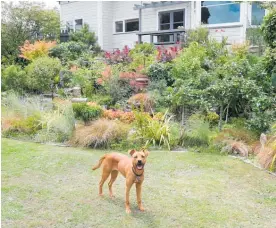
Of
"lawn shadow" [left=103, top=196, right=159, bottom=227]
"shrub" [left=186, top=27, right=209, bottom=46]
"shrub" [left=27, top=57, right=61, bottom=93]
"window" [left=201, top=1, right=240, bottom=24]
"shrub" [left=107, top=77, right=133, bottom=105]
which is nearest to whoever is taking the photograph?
"lawn shadow" [left=103, top=196, right=159, bottom=227]

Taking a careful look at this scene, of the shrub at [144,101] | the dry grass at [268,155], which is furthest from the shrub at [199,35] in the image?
the dry grass at [268,155]

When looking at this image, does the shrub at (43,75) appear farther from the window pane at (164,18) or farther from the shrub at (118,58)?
the window pane at (164,18)

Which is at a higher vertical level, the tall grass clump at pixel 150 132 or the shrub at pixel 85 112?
the shrub at pixel 85 112

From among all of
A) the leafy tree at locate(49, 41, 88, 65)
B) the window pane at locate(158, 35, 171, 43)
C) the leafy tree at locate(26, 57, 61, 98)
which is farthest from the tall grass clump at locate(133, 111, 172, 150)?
the window pane at locate(158, 35, 171, 43)

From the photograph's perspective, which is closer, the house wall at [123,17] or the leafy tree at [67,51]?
the leafy tree at [67,51]

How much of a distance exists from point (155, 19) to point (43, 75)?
930cm

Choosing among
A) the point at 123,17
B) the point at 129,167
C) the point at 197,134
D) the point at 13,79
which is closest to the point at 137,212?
the point at 129,167

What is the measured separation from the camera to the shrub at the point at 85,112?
29.7 feet

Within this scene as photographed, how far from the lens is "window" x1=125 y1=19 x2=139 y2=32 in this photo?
2238 cm

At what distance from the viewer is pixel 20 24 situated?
20.4 meters

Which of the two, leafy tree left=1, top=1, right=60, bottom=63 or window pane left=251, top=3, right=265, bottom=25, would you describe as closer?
window pane left=251, top=3, right=265, bottom=25

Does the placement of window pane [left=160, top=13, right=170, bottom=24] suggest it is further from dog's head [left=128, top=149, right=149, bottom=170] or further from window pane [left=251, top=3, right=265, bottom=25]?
dog's head [left=128, top=149, right=149, bottom=170]

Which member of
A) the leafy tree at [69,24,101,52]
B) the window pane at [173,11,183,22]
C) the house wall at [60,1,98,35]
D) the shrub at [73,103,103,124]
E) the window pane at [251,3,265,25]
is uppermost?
the house wall at [60,1,98,35]

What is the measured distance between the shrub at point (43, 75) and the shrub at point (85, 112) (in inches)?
227
